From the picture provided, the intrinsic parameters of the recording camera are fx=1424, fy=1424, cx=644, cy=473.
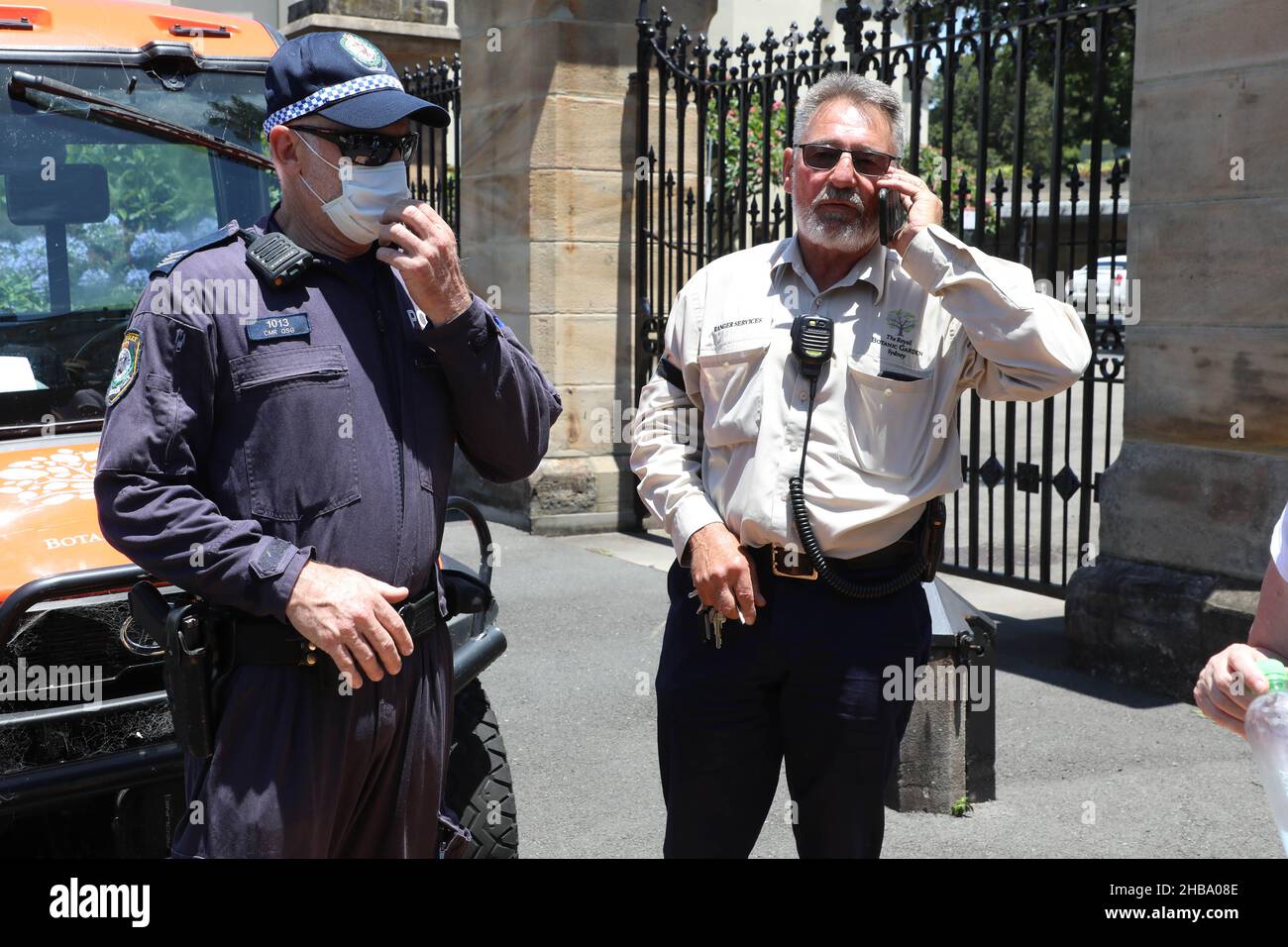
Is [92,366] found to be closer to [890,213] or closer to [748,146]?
[890,213]

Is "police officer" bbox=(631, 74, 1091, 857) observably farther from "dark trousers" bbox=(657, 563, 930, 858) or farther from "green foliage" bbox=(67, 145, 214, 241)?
"green foliage" bbox=(67, 145, 214, 241)

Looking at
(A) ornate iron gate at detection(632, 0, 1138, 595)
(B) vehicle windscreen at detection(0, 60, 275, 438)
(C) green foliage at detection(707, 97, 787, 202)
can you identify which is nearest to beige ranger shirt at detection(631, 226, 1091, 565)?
(B) vehicle windscreen at detection(0, 60, 275, 438)

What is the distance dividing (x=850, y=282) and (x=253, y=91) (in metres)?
2.50

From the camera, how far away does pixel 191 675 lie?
2537mm

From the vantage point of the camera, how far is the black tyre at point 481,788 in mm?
3740

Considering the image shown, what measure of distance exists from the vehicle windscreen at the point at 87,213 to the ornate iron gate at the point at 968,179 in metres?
2.52

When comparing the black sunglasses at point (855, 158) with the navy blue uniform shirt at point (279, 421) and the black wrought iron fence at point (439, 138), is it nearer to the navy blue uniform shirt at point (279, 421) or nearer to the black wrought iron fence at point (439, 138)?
the navy blue uniform shirt at point (279, 421)

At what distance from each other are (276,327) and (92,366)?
195 centimetres

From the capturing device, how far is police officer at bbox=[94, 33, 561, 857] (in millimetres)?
2480

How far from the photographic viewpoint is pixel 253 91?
471 centimetres

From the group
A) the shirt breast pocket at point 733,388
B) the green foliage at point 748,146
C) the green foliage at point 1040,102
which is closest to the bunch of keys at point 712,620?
the shirt breast pocket at point 733,388

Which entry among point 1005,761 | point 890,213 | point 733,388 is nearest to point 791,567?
point 733,388
